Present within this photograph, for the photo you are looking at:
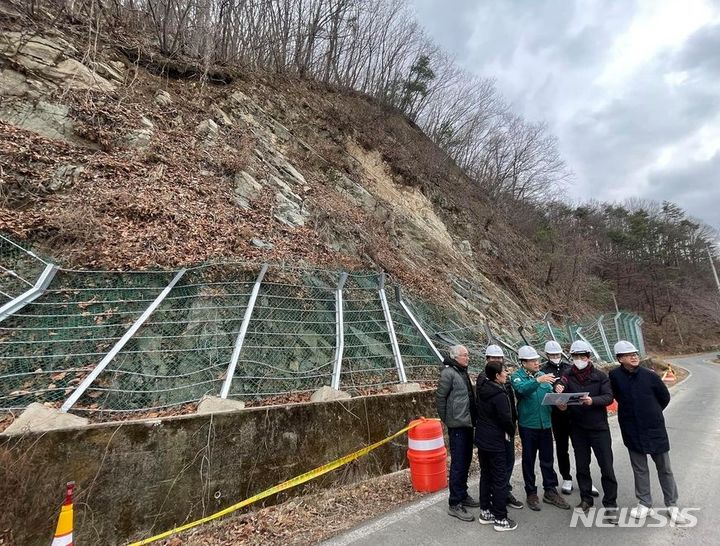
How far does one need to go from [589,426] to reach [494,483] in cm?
130

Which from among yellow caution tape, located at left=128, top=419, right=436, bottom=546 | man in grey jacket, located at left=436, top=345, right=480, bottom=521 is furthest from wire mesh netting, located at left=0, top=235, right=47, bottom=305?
man in grey jacket, located at left=436, top=345, right=480, bottom=521

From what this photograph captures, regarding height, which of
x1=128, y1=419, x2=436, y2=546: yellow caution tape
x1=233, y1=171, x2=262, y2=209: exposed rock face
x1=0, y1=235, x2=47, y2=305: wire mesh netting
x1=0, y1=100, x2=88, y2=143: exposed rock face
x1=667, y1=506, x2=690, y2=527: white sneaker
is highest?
x1=0, y1=100, x2=88, y2=143: exposed rock face

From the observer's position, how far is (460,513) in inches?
156

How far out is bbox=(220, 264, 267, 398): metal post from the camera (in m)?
4.64

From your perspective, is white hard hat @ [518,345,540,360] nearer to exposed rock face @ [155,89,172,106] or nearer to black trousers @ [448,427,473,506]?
black trousers @ [448,427,473,506]

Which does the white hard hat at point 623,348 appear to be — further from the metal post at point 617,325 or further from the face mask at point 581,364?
the metal post at point 617,325

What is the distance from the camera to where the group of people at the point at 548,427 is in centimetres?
395

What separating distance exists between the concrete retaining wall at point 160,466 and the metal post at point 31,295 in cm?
259

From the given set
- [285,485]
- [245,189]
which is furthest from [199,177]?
[285,485]

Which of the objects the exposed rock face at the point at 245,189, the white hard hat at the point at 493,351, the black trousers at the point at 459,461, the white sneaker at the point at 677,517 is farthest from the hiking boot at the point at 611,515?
the exposed rock face at the point at 245,189

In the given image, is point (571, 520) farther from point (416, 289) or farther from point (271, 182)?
point (271, 182)

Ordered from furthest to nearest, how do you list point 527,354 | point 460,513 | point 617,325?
point 617,325 → point 527,354 → point 460,513

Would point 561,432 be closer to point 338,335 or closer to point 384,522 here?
point 384,522

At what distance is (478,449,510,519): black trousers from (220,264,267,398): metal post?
3091 millimetres
